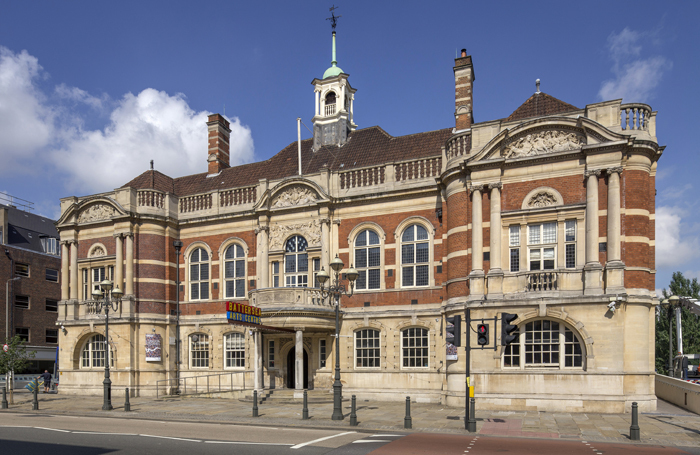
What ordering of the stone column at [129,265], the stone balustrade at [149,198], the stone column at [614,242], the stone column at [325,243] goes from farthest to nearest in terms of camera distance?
the stone balustrade at [149,198], the stone column at [129,265], the stone column at [325,243], the stone column at [614,242]

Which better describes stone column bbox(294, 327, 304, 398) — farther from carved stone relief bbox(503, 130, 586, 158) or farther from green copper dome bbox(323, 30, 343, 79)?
green copper dome bbox(323, 30, 343, 79)

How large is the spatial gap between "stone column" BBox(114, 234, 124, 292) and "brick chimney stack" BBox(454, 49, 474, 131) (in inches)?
720

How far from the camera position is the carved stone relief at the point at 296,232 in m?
27.2

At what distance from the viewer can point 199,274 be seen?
30.3 m

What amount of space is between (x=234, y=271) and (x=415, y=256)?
9886mm

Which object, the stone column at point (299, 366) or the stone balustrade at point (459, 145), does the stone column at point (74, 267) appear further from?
the stone balustrade at point (459, 145)

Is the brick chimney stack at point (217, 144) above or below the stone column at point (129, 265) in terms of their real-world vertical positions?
above

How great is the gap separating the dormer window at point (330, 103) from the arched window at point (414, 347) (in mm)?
14110

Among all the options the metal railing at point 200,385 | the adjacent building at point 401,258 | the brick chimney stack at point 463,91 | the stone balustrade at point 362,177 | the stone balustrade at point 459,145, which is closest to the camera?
the adjacent building at point 401,258

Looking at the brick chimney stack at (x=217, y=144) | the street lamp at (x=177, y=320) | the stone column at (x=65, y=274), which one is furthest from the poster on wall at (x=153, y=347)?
the brick chimney stack at (x=217, y=144)

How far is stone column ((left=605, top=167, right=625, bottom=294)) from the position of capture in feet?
64.6

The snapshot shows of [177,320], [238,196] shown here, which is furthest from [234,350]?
[238,196]

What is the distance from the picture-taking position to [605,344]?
19641 mm

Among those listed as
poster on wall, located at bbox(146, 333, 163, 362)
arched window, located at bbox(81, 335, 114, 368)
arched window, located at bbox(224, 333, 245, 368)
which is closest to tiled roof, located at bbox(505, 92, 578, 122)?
arched window, located at bbox(224, 333, 245, 368)
